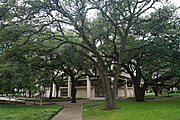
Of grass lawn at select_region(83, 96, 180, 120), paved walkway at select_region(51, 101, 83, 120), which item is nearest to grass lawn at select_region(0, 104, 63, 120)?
paved walkway at select_region(51, 101, 83, 120)

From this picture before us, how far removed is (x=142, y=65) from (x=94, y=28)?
8.45 metres

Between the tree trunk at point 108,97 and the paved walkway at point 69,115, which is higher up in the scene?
the tree trunk at point 108,97

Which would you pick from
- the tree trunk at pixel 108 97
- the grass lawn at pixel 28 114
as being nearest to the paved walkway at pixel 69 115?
the grass lawn at pixel 28 114

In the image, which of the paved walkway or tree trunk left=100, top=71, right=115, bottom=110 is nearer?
the paved walkway

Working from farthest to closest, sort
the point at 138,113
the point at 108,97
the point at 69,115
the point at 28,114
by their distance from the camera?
the point at 108,97
the point at 69,115
the point at 28,114
the point at 138,113

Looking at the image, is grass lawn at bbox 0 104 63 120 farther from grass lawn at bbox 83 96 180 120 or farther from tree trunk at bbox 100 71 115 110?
tree trunk at bbox 100 71 115 110

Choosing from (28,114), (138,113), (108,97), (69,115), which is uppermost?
(108,97)

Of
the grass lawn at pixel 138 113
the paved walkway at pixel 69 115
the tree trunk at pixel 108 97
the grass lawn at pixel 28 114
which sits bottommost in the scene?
the paved walkway at pixel 69 115

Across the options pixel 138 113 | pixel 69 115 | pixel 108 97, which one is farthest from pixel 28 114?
pixel 138 113

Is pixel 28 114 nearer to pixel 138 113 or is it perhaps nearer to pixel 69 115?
pixel 69 115

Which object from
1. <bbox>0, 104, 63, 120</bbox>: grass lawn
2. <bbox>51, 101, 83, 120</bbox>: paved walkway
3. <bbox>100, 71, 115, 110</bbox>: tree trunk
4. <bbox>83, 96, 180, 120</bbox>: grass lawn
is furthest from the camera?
<bbox>100, 71, 115, 110</bbox>: tree trunk

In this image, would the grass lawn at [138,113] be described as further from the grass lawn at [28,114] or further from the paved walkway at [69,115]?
the grass lawn at [28,114]

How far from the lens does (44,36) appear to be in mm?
17344

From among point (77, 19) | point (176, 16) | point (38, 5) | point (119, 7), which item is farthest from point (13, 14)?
point (176, 16)
